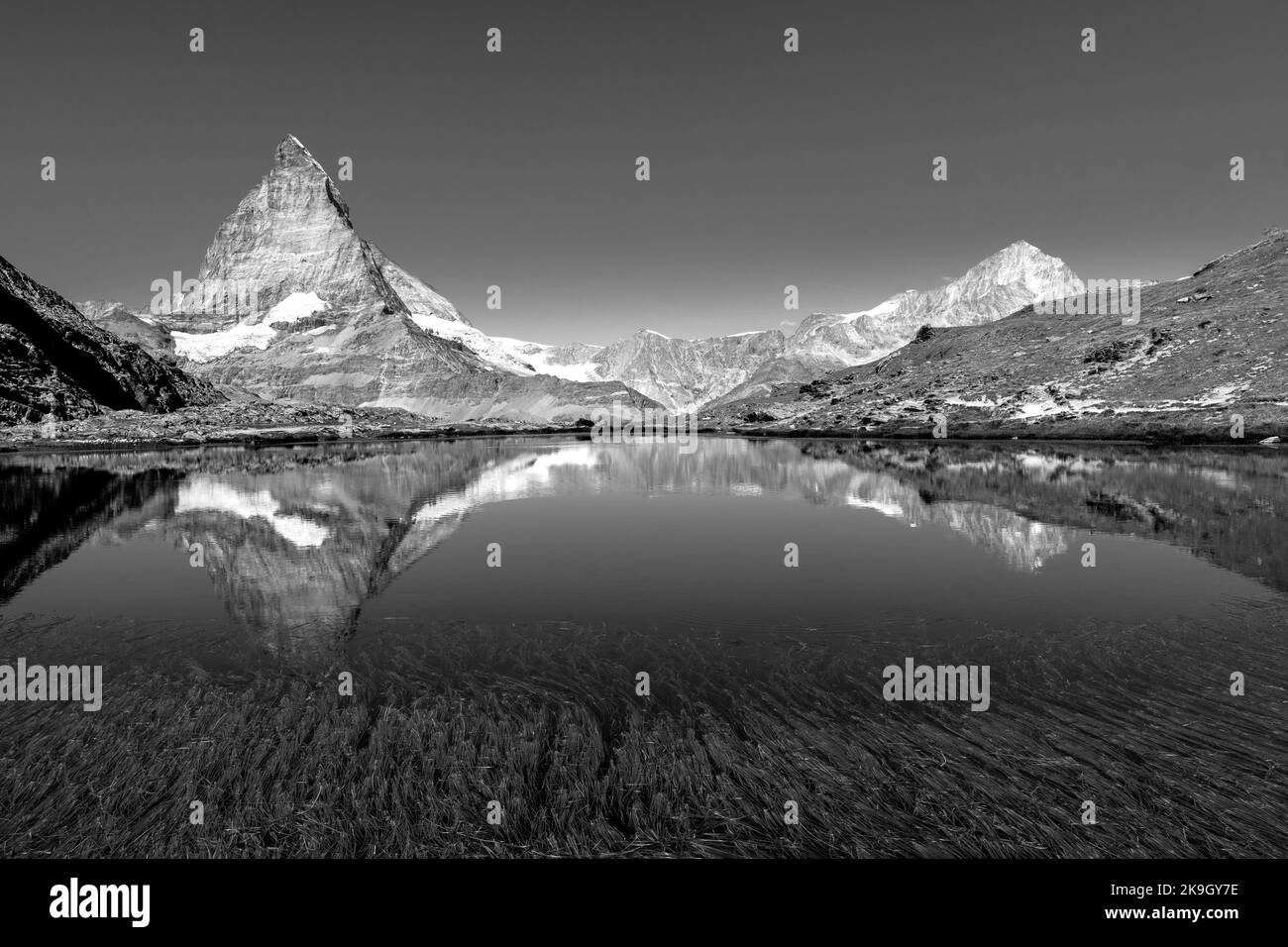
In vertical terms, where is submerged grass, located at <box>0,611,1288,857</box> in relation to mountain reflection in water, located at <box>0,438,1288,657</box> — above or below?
below

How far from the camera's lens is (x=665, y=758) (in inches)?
535

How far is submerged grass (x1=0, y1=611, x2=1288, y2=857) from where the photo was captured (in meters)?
11.1

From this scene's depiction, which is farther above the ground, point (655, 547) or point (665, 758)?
point (655, 547)

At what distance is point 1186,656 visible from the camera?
19016mm

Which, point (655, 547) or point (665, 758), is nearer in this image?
point (665, 758)

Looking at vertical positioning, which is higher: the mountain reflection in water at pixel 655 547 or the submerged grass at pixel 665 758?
the mountain reflection in water at pixel 655 547

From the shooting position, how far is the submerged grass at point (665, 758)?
36.4 feet

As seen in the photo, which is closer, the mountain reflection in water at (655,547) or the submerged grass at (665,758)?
the submerged grass at (665,758)

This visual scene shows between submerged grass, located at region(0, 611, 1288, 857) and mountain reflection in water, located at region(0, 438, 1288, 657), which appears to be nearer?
submerged grass, located at region(0, 611, 1288, 857)

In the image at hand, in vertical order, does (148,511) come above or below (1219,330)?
below
